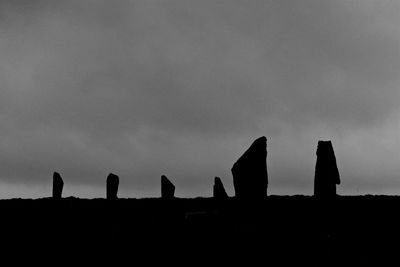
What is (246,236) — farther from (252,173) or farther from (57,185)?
(57,185)

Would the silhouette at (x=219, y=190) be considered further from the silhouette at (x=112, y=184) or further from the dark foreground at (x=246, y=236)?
the silhouette at (x=112, y=184)

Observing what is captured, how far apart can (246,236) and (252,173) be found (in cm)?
92

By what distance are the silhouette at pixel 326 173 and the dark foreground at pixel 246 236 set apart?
21 cm

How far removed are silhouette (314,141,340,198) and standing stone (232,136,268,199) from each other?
0.77 m

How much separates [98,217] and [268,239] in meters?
3.78

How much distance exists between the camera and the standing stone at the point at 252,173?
819 cm

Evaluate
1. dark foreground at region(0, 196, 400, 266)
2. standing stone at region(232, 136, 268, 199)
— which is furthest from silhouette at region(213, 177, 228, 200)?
standing stone at region(232, 136, 268, 199)

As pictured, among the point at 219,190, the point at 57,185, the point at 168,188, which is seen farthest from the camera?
the point at 57,185

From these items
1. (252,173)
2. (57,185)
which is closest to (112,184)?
(57,185)

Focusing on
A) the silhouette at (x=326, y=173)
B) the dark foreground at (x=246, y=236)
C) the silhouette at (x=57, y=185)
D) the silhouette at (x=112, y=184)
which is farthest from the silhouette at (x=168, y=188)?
the silhouette at (x=326, y=173)

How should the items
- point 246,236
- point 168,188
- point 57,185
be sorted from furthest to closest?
point 57,185 → point 168,188 → point 246,236

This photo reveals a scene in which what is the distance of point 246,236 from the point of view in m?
7.70

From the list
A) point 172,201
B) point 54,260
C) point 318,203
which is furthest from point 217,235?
point 54,260

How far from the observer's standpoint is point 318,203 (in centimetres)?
822
